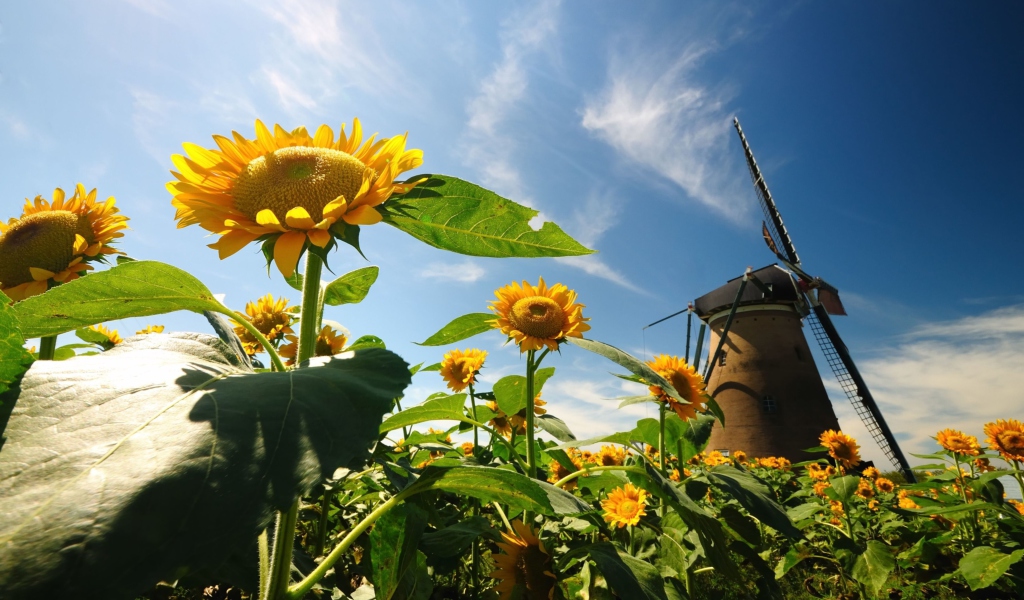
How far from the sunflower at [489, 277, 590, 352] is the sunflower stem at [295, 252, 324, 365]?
123cm

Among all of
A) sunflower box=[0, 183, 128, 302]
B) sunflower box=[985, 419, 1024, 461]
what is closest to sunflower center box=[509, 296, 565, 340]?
sunflower box=[0, 183, 128, 302]

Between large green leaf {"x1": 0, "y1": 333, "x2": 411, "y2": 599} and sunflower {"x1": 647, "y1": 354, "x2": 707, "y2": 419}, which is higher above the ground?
sunflower {"x1": 647, "y1": 354, "x2": 707, "y2": 419}

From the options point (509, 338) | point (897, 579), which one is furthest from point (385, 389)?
point (897, 579)

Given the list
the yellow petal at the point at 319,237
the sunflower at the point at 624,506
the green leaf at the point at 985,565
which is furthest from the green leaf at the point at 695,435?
the yellow petal at the point at 319,237

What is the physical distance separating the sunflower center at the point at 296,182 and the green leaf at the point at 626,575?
127cm

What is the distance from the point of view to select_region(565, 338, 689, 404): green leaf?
181cm

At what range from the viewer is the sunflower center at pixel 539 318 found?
2.59 m

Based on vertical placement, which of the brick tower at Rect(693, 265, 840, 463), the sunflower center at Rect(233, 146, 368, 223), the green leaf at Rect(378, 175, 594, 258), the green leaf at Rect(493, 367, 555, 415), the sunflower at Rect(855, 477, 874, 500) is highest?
the brick tower at Rect(693, 265, 840, 463)

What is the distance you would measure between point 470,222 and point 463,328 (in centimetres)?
110

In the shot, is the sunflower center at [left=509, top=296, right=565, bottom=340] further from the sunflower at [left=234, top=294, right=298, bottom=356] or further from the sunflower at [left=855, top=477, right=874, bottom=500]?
the sunflower at [left=855, top=477, right=874, bottom=500]

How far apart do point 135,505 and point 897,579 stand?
5943mm

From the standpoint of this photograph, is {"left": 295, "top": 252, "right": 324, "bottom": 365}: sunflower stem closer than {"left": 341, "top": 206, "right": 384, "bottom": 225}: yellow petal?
No

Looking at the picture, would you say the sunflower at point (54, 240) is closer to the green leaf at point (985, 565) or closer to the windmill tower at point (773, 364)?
the green leaf at point (985, 565)

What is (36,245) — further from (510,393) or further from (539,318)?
(539,318)
